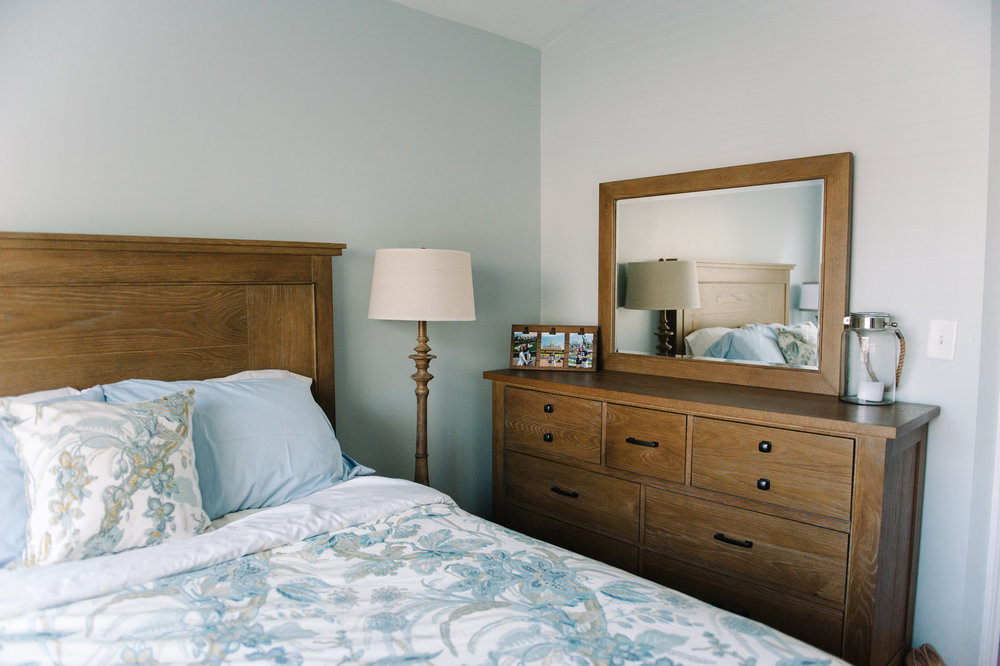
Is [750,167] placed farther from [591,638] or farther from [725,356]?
[591,638]

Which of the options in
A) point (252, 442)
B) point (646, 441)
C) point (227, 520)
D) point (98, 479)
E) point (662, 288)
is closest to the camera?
point (98, 479)

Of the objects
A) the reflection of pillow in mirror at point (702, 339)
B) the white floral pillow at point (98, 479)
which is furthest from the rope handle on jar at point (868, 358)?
the white floral pillow at point (98, 479)

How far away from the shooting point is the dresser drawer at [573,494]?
2.32m

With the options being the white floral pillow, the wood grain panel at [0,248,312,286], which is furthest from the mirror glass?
the white floral pillow

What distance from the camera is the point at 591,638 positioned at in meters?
1.12

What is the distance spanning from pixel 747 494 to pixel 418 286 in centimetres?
Result: 125

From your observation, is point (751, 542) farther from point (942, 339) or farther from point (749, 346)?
point (942, 339)

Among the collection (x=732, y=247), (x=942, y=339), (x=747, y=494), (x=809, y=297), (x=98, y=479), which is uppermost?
(x=732, y=247)

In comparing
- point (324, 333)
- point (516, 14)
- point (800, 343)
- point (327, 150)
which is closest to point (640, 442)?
point (800, 343)

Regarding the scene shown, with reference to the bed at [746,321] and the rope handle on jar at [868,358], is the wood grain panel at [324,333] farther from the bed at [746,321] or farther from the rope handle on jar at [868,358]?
Answer: the rope handle on jar at [868,358]

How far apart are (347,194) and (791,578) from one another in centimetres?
199

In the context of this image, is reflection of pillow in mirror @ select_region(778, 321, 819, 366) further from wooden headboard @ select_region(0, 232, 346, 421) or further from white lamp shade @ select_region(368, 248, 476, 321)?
wooden headboard @ select_region(0, 232, 346, 421)

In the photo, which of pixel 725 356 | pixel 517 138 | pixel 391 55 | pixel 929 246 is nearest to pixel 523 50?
pixel 517 138

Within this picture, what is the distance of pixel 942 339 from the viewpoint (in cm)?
200
